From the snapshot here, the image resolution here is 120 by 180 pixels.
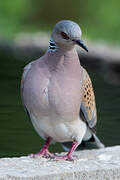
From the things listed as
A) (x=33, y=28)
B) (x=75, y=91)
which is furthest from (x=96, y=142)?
(x=33, y=28)

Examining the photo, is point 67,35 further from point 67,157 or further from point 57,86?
point 67,157

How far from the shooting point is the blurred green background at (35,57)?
657cm

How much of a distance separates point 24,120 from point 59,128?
2.32 metres

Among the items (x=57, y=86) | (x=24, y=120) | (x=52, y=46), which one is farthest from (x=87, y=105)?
(x=24, y=120)

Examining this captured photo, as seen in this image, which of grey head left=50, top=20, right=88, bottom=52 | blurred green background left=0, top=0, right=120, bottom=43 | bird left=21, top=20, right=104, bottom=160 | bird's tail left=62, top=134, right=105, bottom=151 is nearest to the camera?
grey head left=50, top=20, right=88, bottom=52

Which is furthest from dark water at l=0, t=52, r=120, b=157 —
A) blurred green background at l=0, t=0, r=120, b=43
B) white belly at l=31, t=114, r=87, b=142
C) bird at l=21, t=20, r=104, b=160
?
blurred green background at l=0, t=0, r=120, b=43

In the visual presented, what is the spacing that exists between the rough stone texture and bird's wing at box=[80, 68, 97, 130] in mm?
323

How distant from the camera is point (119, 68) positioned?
421 inches

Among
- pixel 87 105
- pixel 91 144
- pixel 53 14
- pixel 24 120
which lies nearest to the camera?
pixel 87 105

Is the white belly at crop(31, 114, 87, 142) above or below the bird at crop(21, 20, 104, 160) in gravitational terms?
below

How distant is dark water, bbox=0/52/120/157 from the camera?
20.5ft

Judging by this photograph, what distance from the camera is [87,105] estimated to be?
515 centimetres

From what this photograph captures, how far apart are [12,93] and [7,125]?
182 cm

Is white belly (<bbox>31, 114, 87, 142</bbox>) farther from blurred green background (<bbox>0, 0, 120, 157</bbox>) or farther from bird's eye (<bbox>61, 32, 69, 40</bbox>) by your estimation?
blurred green background (<bbox>0, 0, 120, 157</bbox>)
